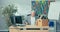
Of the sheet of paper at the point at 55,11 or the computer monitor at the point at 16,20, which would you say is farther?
the computer monitor at the point at 16,20

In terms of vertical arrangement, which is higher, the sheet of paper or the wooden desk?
the sheet of paper

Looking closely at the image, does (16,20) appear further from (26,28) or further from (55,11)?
(55,11)

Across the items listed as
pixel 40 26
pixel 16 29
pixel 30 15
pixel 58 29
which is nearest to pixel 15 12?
pixel 30 15

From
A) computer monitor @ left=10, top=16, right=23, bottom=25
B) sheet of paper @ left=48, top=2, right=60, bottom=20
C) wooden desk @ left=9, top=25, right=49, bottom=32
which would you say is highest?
sheet of paper @ left=48, top=2, right=60, bottom=20

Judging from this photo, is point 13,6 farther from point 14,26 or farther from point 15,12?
point 14,26

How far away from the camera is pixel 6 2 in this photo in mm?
2643

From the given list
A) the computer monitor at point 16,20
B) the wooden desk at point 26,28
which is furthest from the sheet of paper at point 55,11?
the computer monitor at point 16,20

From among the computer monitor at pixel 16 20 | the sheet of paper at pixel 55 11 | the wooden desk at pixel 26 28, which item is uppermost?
the sheet of paper at pixel 55 11

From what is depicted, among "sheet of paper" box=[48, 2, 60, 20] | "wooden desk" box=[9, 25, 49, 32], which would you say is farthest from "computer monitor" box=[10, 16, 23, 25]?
"sheet of paper" box=[48, 2, 60, 20]

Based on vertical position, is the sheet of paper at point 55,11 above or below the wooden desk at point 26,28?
above

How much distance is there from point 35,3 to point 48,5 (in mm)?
269

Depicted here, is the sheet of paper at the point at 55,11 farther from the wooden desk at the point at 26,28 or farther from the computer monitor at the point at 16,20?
the computer monitor at the point at 16,20

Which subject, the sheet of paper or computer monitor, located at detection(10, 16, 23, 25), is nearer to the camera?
the sheet of paper

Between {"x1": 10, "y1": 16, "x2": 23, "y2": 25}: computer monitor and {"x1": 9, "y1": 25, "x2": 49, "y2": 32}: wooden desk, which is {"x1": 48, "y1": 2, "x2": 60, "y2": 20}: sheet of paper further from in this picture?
{"x1": 10, "y1": 16, "x2": 23, "y2": 25}: computer monitor
